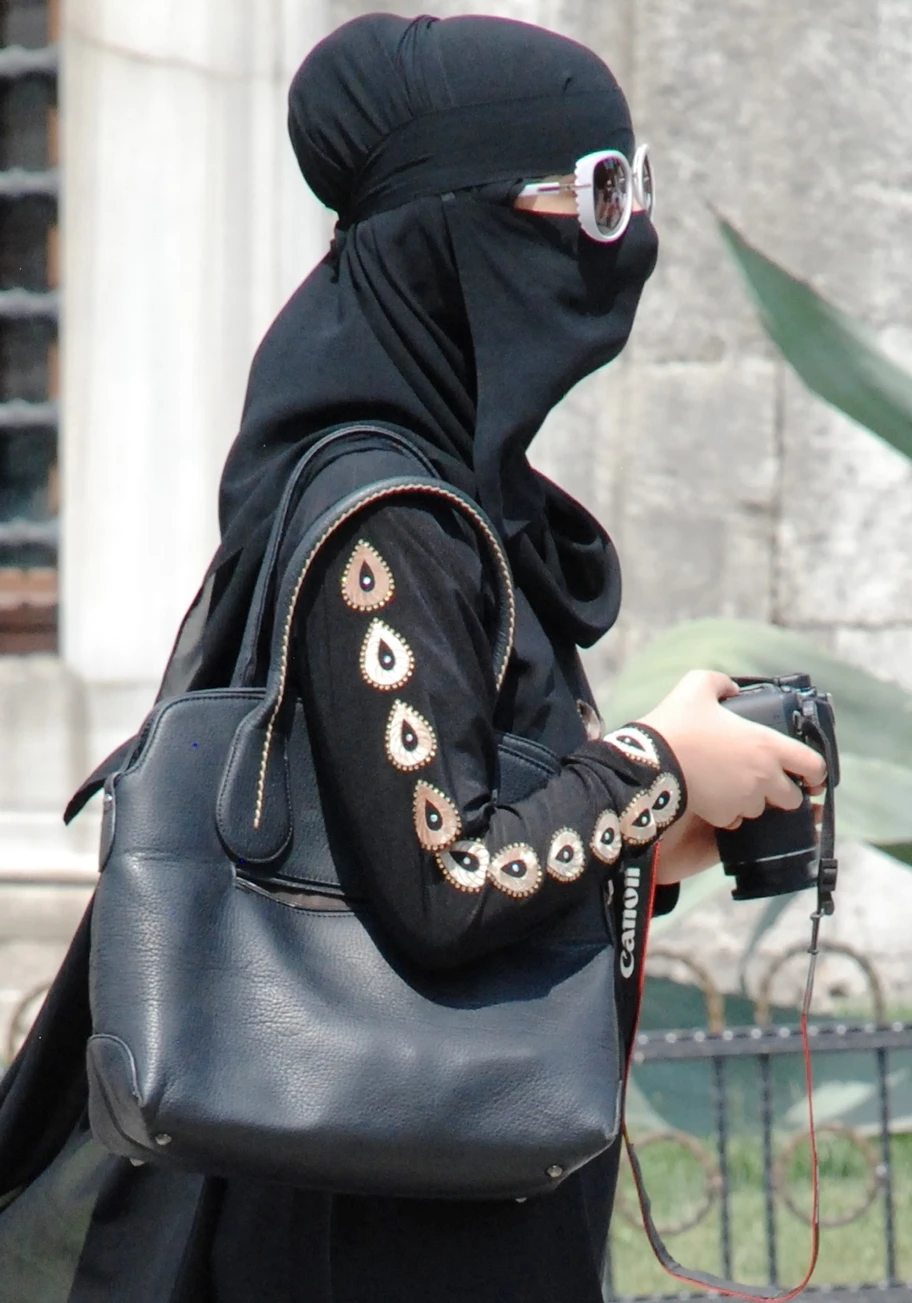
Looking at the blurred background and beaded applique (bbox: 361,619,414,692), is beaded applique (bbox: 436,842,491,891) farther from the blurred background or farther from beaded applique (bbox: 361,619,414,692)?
the blurred background

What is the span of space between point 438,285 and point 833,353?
2183 mm

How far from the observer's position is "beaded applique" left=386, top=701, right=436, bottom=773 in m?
1.26

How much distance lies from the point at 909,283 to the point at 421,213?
12.5 feet

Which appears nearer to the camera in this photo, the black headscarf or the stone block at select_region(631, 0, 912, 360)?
the black headscarf

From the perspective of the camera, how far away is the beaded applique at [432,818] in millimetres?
1270

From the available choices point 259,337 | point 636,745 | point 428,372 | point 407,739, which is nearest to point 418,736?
point 407,739

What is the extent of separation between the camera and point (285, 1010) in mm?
1259

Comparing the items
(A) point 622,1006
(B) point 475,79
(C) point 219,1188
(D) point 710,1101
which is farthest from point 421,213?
(D) point 710,1101

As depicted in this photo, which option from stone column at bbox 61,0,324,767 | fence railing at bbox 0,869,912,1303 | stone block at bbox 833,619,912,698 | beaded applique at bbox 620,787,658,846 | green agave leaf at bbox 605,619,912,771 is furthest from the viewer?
stone block at bbox 833,619,912,698

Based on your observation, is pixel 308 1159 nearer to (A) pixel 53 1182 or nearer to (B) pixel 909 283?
(A) pixel 53 1182

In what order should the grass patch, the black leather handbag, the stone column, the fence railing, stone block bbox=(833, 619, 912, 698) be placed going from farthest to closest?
stone block bbox=(833, 619, 912, 698) < the stone column < the grass patch < the fence railing < the black leather handbag

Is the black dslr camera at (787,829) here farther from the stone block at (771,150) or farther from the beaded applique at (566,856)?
the stone block at (771,150)

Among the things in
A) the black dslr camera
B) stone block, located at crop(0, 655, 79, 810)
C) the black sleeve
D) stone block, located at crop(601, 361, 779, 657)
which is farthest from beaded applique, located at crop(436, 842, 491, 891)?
stone block, located at crop(601, 361, 779, 657)

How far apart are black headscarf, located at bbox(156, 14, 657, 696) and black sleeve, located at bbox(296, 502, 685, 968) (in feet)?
0.44
